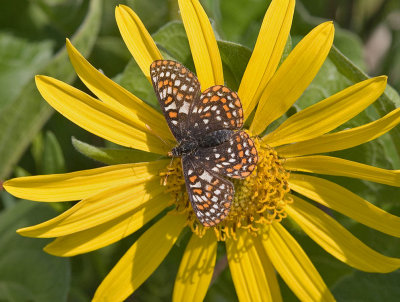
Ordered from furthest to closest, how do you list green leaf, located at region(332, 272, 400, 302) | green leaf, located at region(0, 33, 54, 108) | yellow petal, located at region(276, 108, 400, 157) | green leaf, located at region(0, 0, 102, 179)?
1. green leaf, located at region(0, 33, 54, 108)
2. green leaf, located at region(0, 0, 102, 179)
3. green leaf, located at region(332, 272, 400, 302)
4. yellow petal, located at region(276, 108, 400, 157)

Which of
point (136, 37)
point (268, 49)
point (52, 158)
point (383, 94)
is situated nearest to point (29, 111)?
point (52, 158)

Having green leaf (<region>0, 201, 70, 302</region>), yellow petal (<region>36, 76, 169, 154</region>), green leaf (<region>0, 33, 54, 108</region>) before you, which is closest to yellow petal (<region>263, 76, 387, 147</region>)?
yellow petal (<region>36, 76, 169, 154</region>)

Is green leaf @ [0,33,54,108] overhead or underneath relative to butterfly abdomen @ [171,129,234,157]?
overhead

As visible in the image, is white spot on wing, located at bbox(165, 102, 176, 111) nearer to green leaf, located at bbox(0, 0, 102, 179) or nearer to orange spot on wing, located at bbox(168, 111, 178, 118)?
orange spot on wing, located at bbox(168, 111, 178, 118)

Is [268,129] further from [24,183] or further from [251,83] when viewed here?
[24,183]

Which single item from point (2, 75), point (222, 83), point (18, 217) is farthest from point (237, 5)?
point (18, 217)

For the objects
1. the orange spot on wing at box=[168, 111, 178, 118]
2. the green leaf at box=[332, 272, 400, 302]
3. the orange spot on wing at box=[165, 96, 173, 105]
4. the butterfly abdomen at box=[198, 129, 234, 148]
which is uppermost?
the orange spot on wing at box=[165, 96, 173, 105]
